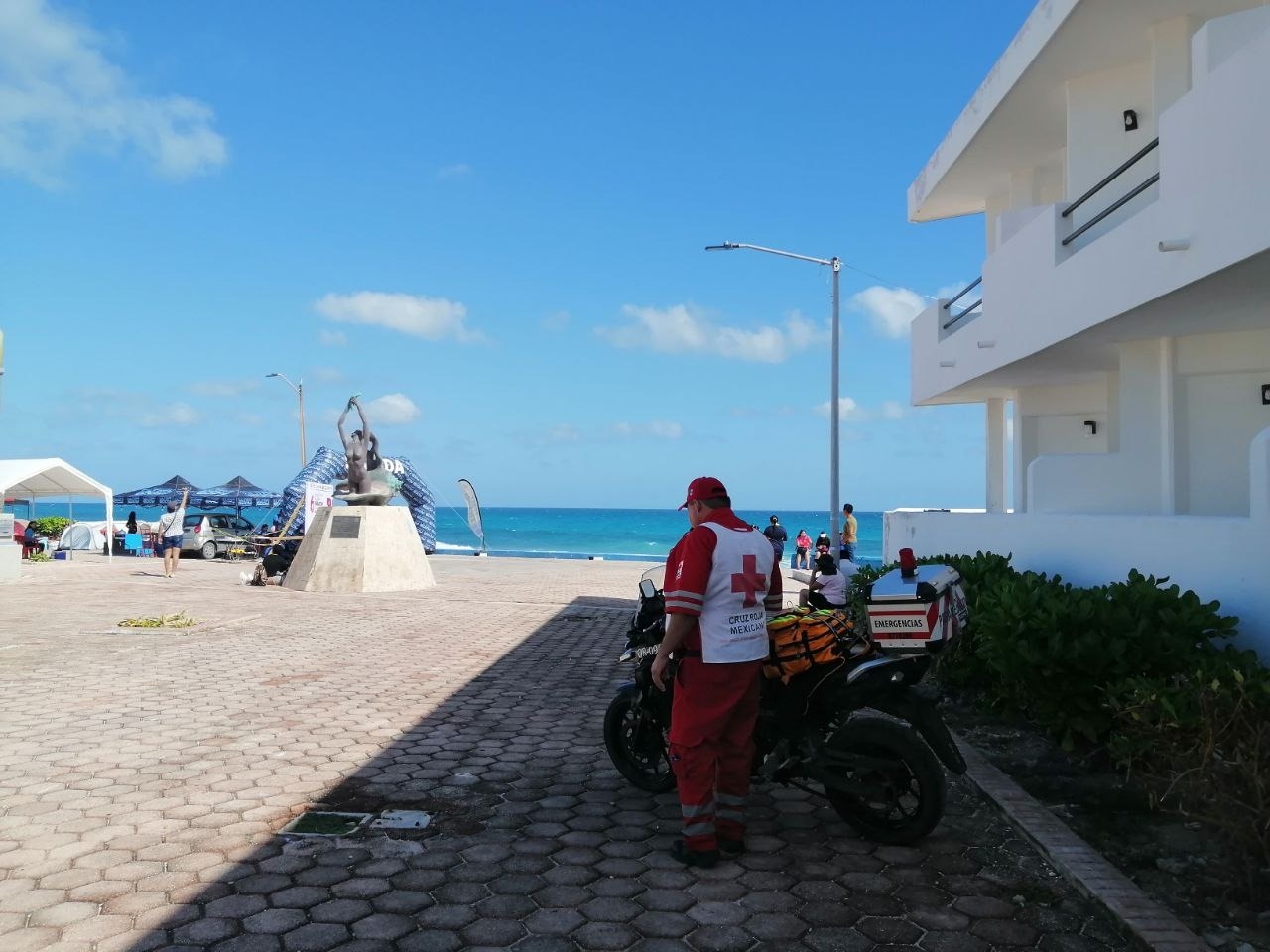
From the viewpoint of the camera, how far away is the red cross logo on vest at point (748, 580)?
4410 millimetres

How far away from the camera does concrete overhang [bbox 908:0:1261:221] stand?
31.1 ft

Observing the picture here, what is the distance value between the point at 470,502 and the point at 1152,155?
31.6 meters

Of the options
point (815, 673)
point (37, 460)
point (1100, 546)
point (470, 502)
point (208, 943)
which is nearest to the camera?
point (208, 943)

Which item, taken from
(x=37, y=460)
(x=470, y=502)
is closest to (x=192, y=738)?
(x=37, y=460)

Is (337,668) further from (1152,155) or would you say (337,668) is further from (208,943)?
(1152,155)

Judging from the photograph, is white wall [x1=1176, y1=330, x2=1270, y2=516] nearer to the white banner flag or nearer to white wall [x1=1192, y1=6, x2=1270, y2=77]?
white wall [x1=1192, y1=6, x2=1270, y2=77]

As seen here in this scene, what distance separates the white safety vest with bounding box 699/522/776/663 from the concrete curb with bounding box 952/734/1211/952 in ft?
5.34

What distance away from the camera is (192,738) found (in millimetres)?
6715

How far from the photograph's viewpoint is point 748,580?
441cm

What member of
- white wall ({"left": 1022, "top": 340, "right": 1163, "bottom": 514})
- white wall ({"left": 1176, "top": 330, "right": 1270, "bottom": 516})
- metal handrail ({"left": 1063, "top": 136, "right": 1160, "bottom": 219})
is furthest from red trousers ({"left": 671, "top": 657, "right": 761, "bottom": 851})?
white wall ({"left": 1176, "top": 330, "right": 1270, "bottom": 516})

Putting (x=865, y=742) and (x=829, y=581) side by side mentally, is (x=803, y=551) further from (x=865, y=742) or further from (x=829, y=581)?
(x=865, y=742)

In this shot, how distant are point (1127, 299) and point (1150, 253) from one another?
1.79ft

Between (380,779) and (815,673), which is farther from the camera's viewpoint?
(380,779)

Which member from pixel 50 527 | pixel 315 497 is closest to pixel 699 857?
pixel 315 497
